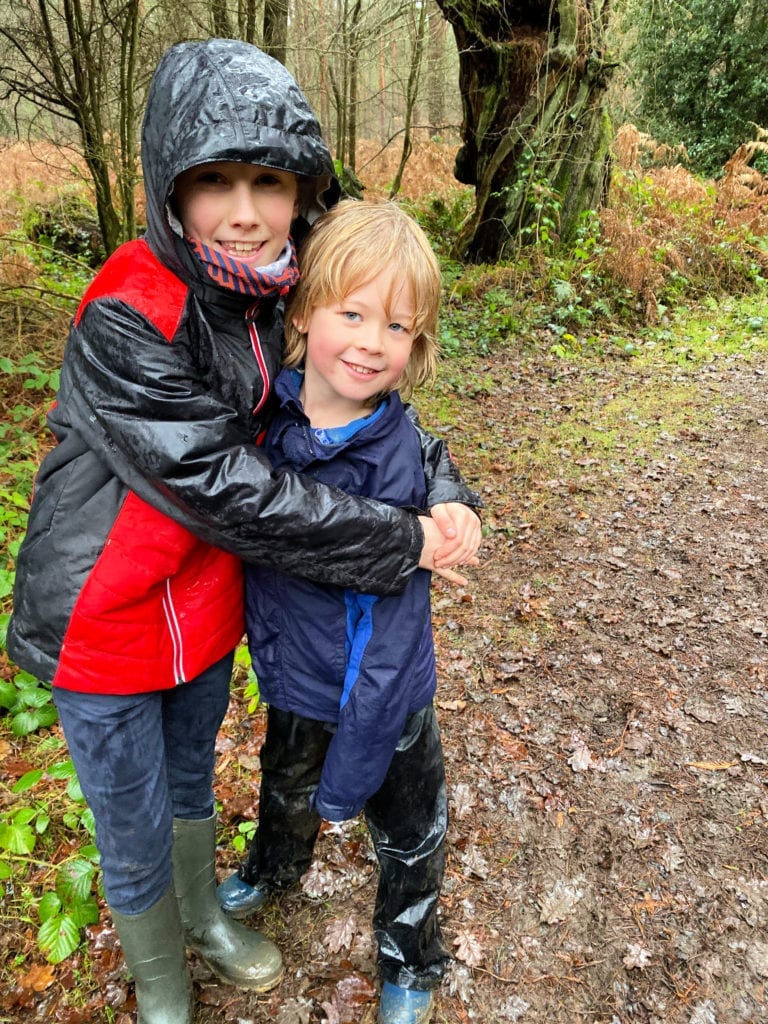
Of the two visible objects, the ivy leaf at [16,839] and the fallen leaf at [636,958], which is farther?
the ivy leaf at [16,839]

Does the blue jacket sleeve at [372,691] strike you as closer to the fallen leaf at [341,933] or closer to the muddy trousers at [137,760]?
the muddy trousers at [137,760]

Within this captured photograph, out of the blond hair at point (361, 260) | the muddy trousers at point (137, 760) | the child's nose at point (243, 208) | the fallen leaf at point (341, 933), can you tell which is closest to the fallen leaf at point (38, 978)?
the muddy trousers at point (137, 760)

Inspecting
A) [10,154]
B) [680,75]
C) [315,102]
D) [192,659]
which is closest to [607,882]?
[192,659]

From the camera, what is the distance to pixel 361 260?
1.60 m

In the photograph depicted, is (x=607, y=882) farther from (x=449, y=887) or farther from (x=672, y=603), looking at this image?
(x=672, y=603)

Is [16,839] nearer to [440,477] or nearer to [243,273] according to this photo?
[440,477]

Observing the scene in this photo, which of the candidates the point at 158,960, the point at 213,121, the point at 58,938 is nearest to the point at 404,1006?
the point at 158,960

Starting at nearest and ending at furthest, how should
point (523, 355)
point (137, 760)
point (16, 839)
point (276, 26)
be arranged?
point (137, 760)
point (16, 839)
point (523, 355)
point (276, 26)

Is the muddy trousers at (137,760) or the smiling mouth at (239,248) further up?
the smiling mouth at (239,248)

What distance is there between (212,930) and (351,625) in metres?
1.29

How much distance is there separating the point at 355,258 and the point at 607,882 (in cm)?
245

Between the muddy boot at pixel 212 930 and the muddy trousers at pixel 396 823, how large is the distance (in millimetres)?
200

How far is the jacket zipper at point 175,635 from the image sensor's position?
164 cm

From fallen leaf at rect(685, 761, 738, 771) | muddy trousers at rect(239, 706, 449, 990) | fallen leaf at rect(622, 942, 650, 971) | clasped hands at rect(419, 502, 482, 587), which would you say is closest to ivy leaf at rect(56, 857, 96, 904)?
muddy trousers at rect(239, 706, 449, 990)
